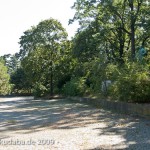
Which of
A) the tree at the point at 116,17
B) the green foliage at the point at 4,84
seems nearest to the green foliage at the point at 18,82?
the green foliage at the point at 4,84

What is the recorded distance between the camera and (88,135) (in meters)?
9.09

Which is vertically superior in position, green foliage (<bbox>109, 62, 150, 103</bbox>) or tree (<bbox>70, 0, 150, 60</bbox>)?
tree (<bbox>70, 0, 150, 60</bbox>)

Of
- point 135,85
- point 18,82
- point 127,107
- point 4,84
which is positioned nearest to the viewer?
point 135,85

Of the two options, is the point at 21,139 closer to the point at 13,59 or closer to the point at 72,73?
the point at 72,73

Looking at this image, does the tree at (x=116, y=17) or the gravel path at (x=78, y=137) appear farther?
the tree at (x=116, y=17)

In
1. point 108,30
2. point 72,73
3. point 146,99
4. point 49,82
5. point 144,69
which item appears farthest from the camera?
point 49,82

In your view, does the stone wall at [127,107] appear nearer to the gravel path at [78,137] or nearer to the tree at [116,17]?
the gravel path at [78,137]

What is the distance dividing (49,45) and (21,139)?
1397 inches

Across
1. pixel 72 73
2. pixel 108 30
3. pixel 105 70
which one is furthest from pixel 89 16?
pixel 105 70

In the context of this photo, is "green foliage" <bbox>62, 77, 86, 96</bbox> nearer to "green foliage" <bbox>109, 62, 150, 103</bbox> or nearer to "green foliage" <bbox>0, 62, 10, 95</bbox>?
"green foliage" <bbox>109, 62, 150, 103</bbox>

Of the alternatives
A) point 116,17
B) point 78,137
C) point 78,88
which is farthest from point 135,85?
point 116,17

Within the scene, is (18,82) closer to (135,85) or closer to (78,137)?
(135,85)

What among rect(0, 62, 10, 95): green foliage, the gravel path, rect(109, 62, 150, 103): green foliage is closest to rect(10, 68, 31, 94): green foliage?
rect(0, 62, 10, 95): green foliage

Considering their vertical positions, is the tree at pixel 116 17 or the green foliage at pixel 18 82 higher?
the tree at pixel 116 17
